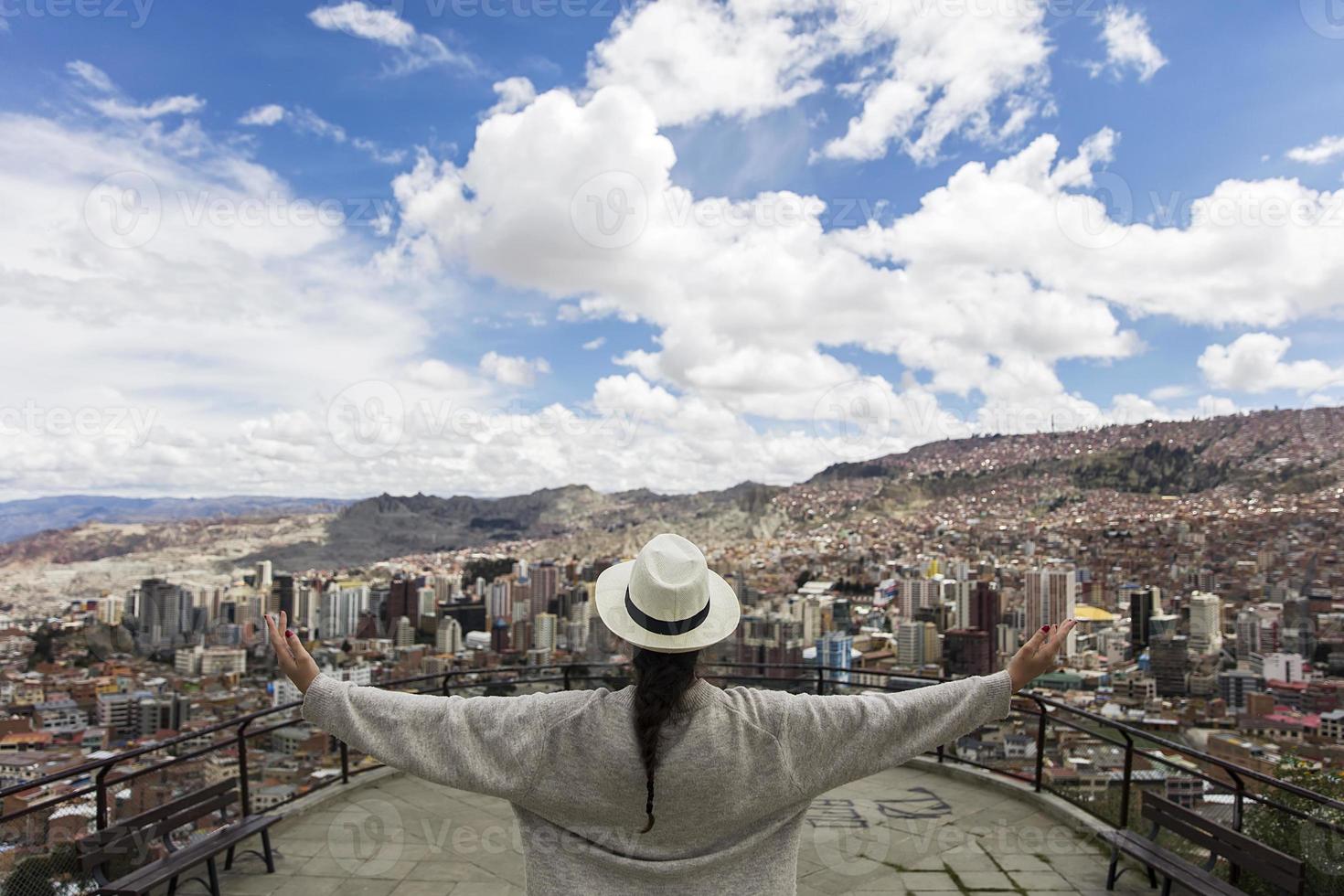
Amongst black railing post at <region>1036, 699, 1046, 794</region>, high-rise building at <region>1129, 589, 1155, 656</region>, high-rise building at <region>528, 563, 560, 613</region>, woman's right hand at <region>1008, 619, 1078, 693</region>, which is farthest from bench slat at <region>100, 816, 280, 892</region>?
high-rise building at <region>528, 563, 560, 613</region>

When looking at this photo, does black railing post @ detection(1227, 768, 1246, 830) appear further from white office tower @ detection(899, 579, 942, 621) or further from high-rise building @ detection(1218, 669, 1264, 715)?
white office tower @ detection(899, 579, 942, 621)

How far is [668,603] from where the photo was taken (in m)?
1.44

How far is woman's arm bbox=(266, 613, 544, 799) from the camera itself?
4.56 feet

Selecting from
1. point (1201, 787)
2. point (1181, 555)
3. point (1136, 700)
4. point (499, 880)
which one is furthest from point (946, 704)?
point (1181, 555)

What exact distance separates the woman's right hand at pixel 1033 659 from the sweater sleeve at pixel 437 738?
33.3 inches

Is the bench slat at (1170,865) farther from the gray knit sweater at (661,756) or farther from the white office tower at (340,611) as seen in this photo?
the white office tower at (340,611)

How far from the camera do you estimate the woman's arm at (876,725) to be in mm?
1421

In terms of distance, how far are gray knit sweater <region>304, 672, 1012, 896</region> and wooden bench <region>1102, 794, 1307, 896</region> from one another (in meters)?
2.45

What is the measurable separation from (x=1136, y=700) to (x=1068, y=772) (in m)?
13.1

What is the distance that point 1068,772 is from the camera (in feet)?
17.2

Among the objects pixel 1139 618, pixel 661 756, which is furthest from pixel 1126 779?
pixel 1139 618

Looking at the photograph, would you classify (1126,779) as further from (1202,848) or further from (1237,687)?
(1237,687)

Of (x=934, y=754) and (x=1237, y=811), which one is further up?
(x=1237, y=811)

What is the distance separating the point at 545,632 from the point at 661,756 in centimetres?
2655
